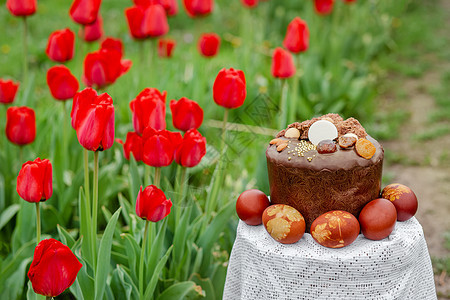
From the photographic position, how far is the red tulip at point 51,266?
1441 millimetres

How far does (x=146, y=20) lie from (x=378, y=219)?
1.69 metres

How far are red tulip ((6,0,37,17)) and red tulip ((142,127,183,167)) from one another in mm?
1401

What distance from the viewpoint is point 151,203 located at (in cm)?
171

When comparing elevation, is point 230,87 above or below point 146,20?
below

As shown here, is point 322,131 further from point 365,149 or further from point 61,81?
point 61,81

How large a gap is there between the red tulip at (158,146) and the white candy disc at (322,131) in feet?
1.46

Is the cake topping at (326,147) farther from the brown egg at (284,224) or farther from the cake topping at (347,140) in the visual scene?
the brown egg at (284,224)

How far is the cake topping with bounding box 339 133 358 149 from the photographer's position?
1.73 m

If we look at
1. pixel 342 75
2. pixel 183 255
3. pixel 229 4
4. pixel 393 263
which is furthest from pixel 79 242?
pixel 229 4

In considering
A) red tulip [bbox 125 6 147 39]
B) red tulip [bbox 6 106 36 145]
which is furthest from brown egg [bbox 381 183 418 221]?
red tulip [bbox 125 6 147 39]

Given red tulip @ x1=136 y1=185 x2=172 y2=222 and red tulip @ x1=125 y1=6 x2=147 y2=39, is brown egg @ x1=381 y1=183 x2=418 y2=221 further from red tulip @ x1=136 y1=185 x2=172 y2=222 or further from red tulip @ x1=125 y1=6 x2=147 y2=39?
red tulip @ x1=125 y1=6 x2=147 y2=39

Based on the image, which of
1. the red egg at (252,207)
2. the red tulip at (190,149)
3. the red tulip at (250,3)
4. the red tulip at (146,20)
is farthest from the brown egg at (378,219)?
the red tulip at (250,3)

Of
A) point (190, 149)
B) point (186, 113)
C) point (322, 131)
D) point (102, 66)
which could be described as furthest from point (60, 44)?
point (322, 131)

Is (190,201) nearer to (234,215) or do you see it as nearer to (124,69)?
(234,215)
